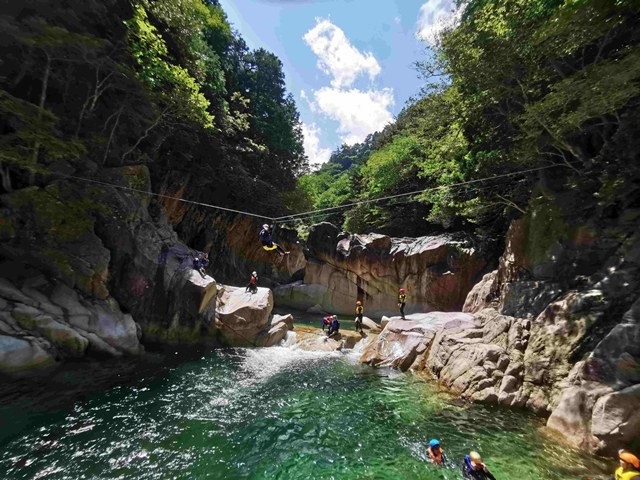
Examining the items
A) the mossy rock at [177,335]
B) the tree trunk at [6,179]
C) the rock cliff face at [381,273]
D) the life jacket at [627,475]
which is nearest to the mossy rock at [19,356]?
the mossy rock at [177,335]

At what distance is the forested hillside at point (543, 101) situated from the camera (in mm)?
8609

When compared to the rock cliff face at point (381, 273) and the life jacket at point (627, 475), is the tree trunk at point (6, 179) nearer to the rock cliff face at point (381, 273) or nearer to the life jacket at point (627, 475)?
the life jacket at point (627, 475)

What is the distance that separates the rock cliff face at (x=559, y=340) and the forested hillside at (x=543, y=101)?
157 centimetres

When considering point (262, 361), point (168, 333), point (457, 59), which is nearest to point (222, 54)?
point (457, 59)

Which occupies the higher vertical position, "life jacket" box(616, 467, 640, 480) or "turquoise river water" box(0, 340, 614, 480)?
"life jacket" box(616, 467, 640, 480)

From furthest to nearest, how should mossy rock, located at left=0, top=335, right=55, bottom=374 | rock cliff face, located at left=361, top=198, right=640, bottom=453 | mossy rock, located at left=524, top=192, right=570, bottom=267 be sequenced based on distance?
1. mossy rock, located at left=524, top=192, right=570, bottom=267
2. mossy rock, located at left=0, top=335, right=55, bottom=374
3. rock cliff face, located at left=361, top=198, right=640, bottom=453

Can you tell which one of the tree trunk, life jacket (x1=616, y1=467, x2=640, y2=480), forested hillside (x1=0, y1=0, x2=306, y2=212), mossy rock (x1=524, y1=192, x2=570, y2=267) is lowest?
life jacket (x1=616, y1=467, x2=640, y2=480)

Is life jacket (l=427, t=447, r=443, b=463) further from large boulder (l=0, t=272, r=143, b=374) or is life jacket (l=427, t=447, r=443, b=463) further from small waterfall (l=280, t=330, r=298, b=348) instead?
large boulder (l=0, t=272, r=143, b=374)

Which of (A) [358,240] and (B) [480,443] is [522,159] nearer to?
(B) [480,443]

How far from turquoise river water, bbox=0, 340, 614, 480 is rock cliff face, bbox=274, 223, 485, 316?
1322cm

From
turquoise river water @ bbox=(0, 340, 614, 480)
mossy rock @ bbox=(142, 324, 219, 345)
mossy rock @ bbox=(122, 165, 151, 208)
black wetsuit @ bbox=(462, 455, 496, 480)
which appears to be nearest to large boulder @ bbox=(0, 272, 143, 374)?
turquoise river water @ bbox=(0, 340, 614, 480)

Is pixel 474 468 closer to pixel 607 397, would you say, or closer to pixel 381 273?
pixel 607 397

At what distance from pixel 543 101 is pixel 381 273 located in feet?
59.5

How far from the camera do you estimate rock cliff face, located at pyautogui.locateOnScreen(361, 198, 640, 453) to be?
6.77 m
